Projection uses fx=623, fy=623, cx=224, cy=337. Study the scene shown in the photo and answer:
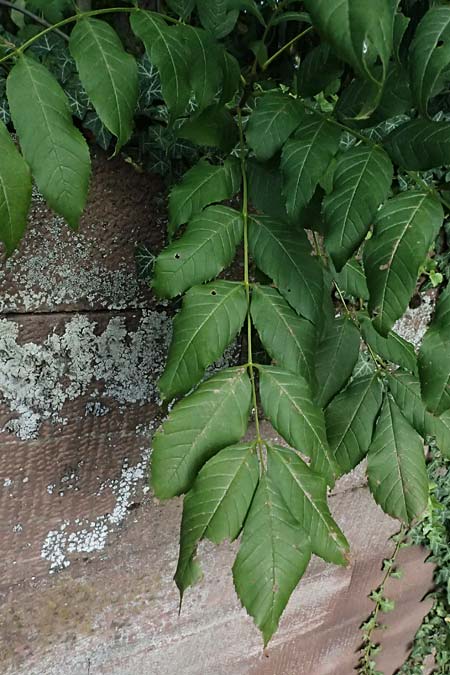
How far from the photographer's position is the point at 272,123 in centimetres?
81

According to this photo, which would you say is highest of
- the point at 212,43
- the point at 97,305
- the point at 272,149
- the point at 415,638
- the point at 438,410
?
the point at 212,43

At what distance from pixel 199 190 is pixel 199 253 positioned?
4.2 inches

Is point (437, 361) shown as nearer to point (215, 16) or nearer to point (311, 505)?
point (311, 505)

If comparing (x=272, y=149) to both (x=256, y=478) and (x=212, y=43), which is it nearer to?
(x=212, y=43)

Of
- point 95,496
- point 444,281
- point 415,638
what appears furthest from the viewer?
point 415,638

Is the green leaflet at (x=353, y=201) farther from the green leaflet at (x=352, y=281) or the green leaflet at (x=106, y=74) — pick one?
the green leaflet at (x=352, y=281)

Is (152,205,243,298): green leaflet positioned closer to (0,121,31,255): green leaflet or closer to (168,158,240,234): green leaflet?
(168,158,240,234): green leaflet

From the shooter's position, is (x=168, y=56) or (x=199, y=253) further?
(x=199, y=253)

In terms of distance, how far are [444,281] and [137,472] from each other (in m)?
0.83

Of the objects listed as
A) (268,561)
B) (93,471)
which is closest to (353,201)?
(268,561)

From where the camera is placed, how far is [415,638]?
2008 mm

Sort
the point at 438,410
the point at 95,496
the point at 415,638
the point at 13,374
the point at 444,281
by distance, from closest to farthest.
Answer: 1. the point at 438,410
2. the point at 13,374
3. the point at 95,496
4. the point at 444,281
5. the point at 415,638

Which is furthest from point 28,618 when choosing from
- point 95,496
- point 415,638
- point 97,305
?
point 415,638

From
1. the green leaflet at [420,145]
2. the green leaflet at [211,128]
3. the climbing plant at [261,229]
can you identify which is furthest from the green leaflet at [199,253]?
the green leaflet at [420,145]
